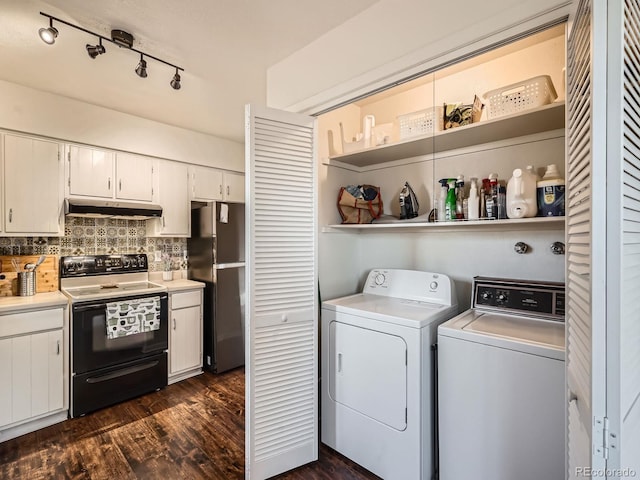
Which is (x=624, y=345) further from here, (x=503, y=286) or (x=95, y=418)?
(x=95, y=418)

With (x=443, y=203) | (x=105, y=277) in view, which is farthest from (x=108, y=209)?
(x=443, y=203)

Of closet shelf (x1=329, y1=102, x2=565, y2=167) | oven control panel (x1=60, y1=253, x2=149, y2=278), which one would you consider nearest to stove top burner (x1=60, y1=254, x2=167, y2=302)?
oven control panel (x1=60, y1=253, x2=149, y2=278)

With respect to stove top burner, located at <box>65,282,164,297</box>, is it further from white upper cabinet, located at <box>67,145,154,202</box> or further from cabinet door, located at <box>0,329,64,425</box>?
white upper cabinet, located at <box>67,145,154,202</box>

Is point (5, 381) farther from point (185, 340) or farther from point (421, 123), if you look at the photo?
point (421, 123)

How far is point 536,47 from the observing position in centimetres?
182

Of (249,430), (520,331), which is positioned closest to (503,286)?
(520,331)

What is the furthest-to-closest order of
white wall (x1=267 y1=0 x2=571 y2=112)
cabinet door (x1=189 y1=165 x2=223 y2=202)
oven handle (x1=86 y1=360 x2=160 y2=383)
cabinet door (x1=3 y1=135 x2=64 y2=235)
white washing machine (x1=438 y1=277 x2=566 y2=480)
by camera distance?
cabinet door (x1=189 y1=165 x2=223 y2=202)
oven handle (x1=86 y1=360 x2=160 y2=383)
cabinet door (x1=3 y1=135 x2=64 y2=235)
white washing machine (x1=438 y1=277 x2=566 y2=480)
white wall (x1=267 y1=0 x2=571 y2=112)

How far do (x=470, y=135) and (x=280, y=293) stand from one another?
1.43 metres

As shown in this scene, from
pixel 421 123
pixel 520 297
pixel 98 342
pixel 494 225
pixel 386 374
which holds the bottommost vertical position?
pixel 98 342

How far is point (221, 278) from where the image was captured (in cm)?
320

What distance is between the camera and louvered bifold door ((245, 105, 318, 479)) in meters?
1.71

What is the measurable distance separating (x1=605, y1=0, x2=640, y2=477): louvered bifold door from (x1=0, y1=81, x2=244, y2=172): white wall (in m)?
3.19

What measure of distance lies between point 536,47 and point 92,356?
3741 mm

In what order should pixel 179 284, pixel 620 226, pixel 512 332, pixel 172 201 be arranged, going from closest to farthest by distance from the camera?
pixel 620 226 < pixel 512 332 < pixel 179 284 < pixel 172 201
